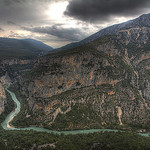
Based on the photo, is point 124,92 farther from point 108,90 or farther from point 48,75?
point 48,75

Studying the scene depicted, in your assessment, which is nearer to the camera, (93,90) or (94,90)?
(94,90)

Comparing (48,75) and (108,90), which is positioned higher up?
(48,75)

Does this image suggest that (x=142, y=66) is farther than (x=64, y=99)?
Yes

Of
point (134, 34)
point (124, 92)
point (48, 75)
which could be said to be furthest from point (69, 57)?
point (134, 34)

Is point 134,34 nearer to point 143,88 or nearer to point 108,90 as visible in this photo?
point 143,88

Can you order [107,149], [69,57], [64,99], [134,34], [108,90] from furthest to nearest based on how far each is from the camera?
[134,34], [69,57], [108,90], [64,99], [107,149]

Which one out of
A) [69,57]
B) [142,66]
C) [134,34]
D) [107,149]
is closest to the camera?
[107,149]

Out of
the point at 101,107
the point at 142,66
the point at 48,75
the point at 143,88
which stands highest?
the point at 142,66
